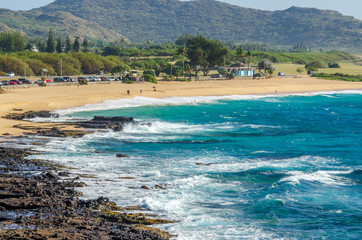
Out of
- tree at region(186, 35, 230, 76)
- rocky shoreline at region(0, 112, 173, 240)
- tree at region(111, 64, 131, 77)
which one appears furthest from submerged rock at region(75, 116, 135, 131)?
tree at region(186, 35, 230, 76)

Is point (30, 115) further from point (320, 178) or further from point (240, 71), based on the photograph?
point (240, 71)

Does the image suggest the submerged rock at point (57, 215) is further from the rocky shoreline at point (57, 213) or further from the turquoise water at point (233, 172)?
the turquoise water at point (233, 172)

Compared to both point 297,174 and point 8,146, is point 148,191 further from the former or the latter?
point 8,146

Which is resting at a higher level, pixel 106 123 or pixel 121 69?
pixel 121 69

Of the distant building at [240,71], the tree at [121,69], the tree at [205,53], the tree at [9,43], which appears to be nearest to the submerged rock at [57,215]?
the tree at [121,69]

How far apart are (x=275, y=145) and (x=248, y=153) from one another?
188 inches

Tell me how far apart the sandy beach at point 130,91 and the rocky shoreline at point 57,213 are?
1604 cm

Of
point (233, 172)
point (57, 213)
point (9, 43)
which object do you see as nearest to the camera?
point (57, 213)

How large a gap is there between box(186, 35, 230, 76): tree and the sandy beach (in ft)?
45.2

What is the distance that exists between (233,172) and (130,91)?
52576mm

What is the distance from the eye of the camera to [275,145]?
3878cm

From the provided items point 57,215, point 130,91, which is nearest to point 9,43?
point 130,91

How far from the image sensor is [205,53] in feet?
394

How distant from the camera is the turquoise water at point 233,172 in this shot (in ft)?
67.4
